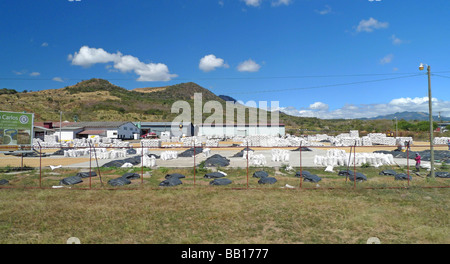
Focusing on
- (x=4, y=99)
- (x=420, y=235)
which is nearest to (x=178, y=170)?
(x=420, y=235)

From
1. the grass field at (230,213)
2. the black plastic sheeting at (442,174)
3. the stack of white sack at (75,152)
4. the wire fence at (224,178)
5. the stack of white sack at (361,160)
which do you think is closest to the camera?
the grass field at (230,213)

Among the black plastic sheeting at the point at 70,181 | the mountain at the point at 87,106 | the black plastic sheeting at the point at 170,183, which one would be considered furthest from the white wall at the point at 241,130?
the black plastic sheeting at the point at 70,181

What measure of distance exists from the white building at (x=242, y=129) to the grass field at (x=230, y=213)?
50.6 m

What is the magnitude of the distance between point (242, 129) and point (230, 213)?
5860cm

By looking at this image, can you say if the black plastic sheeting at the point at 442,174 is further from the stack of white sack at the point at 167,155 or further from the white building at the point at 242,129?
the white building at the point at 242,129

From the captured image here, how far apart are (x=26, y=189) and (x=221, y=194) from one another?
32.6ft

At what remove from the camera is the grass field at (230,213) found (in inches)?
286

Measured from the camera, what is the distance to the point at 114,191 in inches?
506

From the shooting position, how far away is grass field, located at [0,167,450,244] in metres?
7.27

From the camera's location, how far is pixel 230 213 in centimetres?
928

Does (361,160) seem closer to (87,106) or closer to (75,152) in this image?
(75,152)

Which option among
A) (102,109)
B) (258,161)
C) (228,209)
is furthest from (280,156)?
(102,109)
